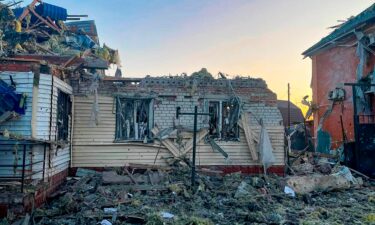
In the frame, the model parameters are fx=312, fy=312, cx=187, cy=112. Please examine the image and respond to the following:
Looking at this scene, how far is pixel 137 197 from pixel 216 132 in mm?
4188

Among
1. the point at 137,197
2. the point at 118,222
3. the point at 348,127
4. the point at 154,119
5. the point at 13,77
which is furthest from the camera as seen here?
the point at 348,127

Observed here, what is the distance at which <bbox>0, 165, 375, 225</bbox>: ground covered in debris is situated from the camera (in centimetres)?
671

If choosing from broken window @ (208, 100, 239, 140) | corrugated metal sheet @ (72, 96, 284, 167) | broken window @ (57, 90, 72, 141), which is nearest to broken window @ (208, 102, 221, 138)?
broken window @ (208, 100, 239, 140)

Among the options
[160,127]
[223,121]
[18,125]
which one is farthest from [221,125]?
[18,125]

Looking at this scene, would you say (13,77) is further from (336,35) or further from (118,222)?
(336,35)

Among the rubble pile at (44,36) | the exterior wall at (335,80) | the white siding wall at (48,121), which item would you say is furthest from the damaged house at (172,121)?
the exterior wall at (335,80)

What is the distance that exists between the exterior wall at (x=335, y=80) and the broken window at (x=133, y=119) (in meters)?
10.5

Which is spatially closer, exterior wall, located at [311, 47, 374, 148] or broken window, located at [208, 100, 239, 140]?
broken window, located at [208, 100, 239, 140]

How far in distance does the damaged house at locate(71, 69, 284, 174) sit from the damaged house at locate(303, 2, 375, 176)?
3279mm

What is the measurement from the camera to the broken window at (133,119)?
10.9m

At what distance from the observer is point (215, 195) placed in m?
8.82

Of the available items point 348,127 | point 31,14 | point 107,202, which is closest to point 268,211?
point 107,202

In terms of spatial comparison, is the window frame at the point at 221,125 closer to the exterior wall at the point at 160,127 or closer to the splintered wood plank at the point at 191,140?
the exterior wall at the point at 160,127

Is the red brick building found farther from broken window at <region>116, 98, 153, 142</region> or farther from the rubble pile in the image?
the rubble pile
